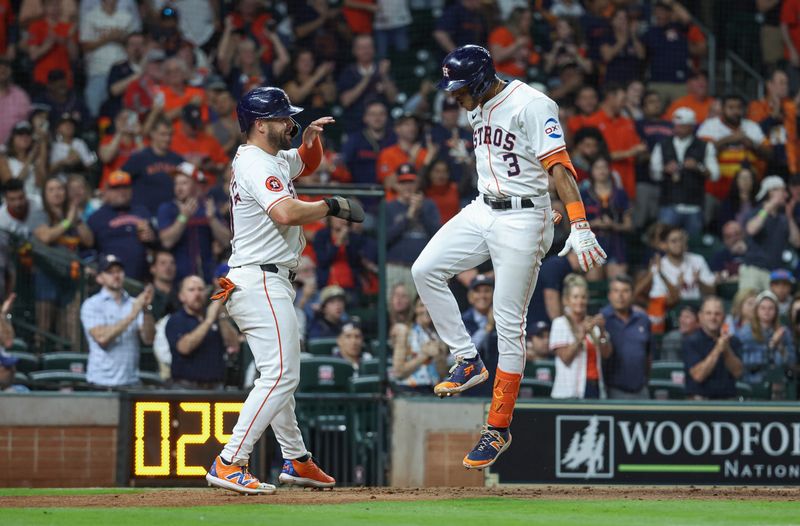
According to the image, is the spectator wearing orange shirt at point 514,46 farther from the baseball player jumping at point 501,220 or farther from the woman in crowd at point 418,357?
the baseball player jumping at point 501,220

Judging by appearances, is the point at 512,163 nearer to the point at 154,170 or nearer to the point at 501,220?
the point at 501,220

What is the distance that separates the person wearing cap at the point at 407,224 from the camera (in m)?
11.6

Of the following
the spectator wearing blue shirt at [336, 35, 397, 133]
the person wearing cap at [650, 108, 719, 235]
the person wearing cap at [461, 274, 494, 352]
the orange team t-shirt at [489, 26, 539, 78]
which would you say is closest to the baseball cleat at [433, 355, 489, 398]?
the person wearing cap at [461, 274, 494, 352]

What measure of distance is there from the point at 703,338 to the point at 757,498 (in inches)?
129

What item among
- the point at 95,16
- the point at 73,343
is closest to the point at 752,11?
the point at 95,16

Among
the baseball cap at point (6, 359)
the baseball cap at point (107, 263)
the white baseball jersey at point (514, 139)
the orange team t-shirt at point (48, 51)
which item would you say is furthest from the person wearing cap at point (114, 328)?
the orange team t-shirt at point (48, 51)

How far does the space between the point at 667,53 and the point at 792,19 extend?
1.66 meters

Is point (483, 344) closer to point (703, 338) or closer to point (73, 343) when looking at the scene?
point (703, 338)

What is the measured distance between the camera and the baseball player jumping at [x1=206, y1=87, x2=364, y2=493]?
7203 millimetres

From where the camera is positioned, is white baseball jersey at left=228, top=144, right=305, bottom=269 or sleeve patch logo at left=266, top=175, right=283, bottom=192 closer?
sleeve patch logo at left=266, top=175, right=283, bottom=192

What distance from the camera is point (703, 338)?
36.0 feet

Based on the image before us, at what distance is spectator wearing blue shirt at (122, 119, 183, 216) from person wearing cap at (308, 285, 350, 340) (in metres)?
2.05

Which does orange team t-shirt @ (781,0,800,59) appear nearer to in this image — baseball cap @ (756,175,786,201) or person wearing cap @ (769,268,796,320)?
baseball cap @ (756,175,786,201)

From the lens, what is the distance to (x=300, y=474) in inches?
302
